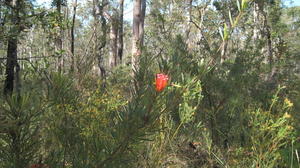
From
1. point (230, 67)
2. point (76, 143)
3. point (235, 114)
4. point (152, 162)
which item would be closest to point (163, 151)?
point (152, 162)

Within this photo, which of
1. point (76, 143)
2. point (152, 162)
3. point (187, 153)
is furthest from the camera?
point (187, 153)

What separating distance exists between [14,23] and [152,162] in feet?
10.1

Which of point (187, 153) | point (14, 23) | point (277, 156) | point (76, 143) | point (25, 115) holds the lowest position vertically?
point (187, 153)

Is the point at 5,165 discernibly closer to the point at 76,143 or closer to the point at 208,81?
the point at 76,143

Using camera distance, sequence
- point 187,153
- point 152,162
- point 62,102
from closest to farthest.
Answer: point 62,102 < point 152,162 < point 187,153

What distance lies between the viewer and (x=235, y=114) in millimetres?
3852

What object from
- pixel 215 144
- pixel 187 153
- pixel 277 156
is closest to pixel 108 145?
pixel 277 156

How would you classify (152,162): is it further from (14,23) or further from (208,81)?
(14,23)

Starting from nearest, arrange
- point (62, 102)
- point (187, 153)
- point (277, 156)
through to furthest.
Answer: point (62, 102)
point (277, 156)
point (187, 153)

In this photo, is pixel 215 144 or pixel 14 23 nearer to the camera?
pixel 215 144

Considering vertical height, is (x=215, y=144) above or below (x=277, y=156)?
below

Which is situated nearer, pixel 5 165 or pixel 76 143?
pixel 5 165

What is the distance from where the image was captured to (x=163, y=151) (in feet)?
10.2

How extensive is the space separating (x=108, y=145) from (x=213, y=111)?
2681 mm
